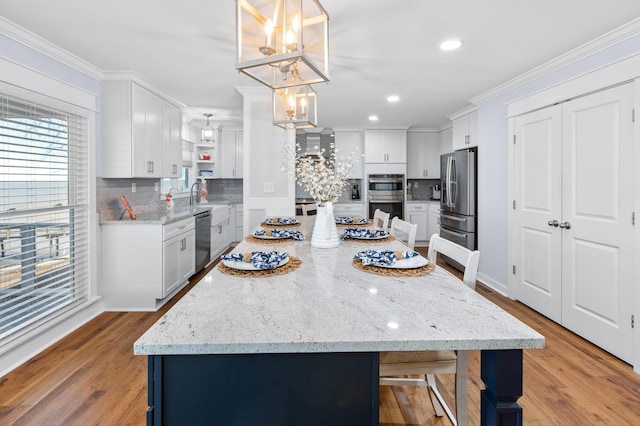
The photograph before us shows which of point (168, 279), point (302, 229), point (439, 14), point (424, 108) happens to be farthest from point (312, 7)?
point (424, 108)

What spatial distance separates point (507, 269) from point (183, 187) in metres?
5.11

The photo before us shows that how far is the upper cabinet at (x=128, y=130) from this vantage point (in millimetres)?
3326

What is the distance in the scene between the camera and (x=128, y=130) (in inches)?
132

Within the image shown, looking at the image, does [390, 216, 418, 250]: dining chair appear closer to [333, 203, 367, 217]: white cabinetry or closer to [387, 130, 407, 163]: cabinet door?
[333, 203, 367, 217]: white cabinetry

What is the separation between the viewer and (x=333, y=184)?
76.5 inches

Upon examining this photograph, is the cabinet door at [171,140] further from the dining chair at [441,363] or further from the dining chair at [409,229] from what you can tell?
the dining chair at [441,363]

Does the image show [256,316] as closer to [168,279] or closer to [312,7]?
[312,7]

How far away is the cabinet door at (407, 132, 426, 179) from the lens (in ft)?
21.8

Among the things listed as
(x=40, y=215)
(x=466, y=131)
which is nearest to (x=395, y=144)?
(x=466, y=131)

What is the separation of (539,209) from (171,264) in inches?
149

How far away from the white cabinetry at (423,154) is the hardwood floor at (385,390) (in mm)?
4367

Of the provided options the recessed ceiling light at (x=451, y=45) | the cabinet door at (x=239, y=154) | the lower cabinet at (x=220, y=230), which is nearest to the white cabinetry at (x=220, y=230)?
the lower cabinet at (x=220, y=230)

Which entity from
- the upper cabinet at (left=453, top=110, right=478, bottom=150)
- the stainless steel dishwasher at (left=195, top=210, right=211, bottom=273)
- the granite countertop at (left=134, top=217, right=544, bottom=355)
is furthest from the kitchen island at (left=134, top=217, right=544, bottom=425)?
the upper cabinet at (left=453, top=110, right=478, bottom=150)

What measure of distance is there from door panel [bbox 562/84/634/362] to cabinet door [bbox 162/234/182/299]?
3.76m
